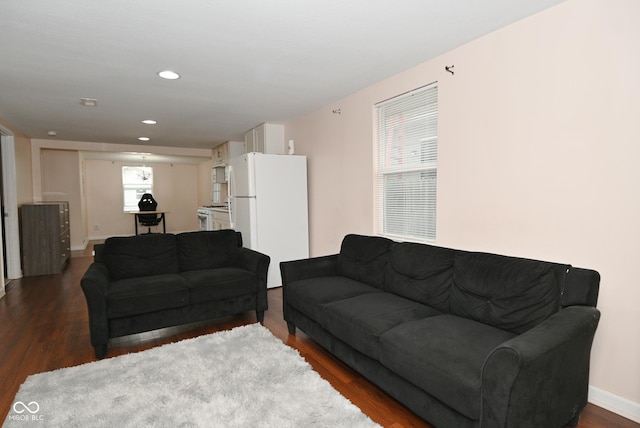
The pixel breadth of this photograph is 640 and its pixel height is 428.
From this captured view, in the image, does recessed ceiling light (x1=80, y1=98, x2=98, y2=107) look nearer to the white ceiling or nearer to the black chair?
the white ceiling

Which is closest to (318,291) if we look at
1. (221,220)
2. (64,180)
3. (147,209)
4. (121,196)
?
(221,220)

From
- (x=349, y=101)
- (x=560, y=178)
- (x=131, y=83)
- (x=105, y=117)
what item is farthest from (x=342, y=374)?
(x=105, y=117)

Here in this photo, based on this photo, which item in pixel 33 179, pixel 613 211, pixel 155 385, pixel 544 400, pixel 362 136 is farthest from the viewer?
pixel 33 179

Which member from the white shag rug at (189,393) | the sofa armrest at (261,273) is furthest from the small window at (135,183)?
the white shag rug at (189,393)

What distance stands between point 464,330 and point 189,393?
5.67ft

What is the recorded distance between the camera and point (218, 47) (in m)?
2.53

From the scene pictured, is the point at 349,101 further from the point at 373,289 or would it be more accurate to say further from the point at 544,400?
the point at 544,400

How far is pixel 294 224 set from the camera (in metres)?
4.68

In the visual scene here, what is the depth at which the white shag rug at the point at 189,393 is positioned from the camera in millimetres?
1916

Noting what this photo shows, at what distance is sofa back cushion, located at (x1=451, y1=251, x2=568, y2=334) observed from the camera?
1915 millimetres

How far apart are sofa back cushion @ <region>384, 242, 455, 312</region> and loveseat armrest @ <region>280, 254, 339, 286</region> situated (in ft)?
2.23

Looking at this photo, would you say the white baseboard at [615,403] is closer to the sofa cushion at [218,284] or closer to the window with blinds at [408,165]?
the window with blinds at [408,165]

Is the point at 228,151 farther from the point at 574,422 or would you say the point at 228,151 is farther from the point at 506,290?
the point at 574,422

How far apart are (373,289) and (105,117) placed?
168 inches
